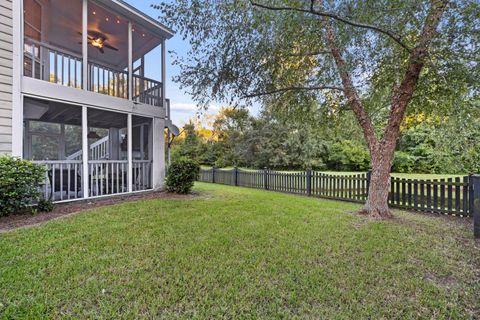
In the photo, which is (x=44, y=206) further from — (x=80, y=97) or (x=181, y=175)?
(x=181, y=175)

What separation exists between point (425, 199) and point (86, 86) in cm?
952

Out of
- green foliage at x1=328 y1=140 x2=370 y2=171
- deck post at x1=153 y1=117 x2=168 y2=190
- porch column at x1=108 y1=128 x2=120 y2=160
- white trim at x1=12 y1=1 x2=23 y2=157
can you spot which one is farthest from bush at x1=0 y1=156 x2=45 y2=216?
green foliage at x1=328 y1=140 x2=370 y2=171

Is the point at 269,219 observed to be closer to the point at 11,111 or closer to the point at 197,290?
the point at 197,290

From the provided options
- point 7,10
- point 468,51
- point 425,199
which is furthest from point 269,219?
point 7,10

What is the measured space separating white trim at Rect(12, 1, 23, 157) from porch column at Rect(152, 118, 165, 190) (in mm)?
3564

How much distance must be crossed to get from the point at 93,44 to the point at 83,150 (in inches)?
165

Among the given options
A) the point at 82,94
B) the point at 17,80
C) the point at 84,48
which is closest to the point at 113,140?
the point at 82,94

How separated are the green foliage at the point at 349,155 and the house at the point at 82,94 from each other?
19566 millimetres

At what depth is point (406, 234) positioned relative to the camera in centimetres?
415

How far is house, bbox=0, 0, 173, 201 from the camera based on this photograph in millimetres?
5180

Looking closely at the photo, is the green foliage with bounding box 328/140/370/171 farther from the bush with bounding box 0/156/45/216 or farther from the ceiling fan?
the bush with bounding box 0/156/45/216

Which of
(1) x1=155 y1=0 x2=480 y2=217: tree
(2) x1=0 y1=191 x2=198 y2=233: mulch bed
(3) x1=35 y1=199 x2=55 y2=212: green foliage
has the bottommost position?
(2) x1=0 y1=191 x2=198 y2=233: mulch bed

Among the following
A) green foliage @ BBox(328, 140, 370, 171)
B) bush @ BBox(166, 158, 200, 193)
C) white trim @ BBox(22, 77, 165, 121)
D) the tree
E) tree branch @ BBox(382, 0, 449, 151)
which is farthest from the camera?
green foliage @ BBox(328, 140, 370, 171)

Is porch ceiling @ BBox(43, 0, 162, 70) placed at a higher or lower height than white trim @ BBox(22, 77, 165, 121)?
higher
